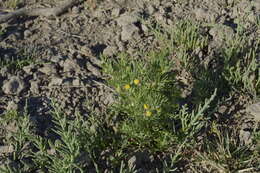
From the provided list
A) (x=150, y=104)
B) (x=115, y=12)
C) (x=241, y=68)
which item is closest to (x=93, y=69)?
(x=115, y=12)

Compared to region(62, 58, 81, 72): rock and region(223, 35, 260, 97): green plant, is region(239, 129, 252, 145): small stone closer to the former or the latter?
region(223, 35, 260, 97): green plant

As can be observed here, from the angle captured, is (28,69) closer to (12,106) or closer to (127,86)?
(12,106)

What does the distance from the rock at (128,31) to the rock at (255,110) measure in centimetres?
123

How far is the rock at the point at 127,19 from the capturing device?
10.9 feet

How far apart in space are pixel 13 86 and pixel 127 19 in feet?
4.02

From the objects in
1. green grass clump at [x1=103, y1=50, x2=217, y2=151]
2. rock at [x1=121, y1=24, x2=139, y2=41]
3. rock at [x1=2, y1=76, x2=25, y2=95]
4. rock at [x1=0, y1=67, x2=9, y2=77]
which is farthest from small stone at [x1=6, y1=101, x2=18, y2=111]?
rock at [x1=121, y1=24, x2=139, y2=41]

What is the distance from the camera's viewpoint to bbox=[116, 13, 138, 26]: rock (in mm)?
3320

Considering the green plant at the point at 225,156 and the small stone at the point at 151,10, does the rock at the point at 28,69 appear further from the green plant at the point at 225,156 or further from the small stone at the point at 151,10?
the green plant at the point at 225,156

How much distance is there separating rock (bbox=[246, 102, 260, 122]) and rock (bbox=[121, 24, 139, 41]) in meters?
1.23

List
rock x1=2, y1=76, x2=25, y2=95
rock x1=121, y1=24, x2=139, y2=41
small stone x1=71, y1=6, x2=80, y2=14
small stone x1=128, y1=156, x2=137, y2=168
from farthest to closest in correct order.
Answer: small stone x1=71, y1=6, x2=80, y2=14
rock x1=121, y1=24, x2=139, y2=41
rock x1=2, y1=76, x2=25, y2=95
small stone x1=128, y1=156, x2=137, y2=168

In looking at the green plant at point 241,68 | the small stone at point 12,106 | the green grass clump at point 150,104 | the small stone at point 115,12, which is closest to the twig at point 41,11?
the small stone at point 115,12

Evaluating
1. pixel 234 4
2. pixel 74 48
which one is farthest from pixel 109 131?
pixel 234 4

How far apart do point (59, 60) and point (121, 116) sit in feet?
2.75

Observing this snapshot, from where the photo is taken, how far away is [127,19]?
3.35 m
